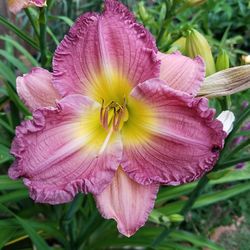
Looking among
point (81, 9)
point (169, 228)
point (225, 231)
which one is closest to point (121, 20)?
point (169, 228)

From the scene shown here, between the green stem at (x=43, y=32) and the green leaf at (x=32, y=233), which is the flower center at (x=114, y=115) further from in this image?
the green leaf at (x=32, y=233)

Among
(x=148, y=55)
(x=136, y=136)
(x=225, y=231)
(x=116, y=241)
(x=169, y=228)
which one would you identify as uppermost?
(x=148, y=55)

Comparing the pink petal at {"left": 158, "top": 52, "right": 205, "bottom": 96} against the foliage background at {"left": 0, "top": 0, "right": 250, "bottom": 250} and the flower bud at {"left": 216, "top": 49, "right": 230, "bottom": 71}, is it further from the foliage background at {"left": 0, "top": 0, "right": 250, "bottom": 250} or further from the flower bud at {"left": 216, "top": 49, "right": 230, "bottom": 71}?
the foliage background at {"left": 0, "top": 0, "right": 250, "bottom": 250}

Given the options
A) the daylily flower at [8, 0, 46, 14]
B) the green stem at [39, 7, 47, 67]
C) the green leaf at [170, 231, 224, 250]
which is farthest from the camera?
the green leaf at [170, 231, 224, 250]

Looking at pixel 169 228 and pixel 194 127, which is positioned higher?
pixel 194 127

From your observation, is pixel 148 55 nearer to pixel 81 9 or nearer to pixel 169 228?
pixel 169 228

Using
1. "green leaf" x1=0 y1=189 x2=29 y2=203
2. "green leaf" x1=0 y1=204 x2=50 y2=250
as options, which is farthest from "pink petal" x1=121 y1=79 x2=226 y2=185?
"green leaf" x1=0 y1=189 x2=29 y2=203
